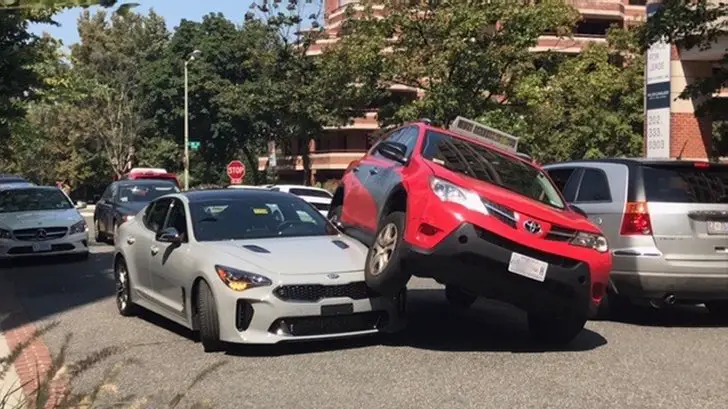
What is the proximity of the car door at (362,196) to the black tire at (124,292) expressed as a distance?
2537mm

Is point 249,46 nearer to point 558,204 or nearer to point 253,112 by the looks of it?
point 253,112

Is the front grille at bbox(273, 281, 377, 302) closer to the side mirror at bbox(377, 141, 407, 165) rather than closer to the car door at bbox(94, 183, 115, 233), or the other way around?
the side mirror at bbox(377, 141, 407, 165)

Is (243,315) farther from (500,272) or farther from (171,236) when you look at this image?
(500,272)

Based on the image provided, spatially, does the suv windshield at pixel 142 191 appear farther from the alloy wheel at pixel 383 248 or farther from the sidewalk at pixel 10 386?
the alloy wheel at pixel 383 248

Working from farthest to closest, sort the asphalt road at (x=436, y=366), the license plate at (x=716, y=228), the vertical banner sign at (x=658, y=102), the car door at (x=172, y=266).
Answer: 1. the vertical banner sign at (x=658, y=102)
2. the license plate at (x=716, y=228)
3. the car door at (x=172, y=266)
4. the asphalt road at (x=436, y=366)

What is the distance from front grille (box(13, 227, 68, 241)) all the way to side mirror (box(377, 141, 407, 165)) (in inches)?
359

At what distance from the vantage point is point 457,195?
277 inches

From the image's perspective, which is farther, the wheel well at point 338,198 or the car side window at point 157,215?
the wheel well at point 338,198

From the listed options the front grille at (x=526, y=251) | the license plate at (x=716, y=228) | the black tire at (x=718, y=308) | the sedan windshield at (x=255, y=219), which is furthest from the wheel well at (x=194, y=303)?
the black tire at (x=718, y=308)

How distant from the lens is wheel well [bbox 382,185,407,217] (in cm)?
762

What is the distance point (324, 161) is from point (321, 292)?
5376cm

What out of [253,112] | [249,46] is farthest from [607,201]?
[249,46]

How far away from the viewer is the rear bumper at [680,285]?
8.46 meters

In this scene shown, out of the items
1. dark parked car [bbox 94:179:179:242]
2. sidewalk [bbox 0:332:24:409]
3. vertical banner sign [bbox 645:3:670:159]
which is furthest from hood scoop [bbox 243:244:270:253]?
vertical banner sign [bbox 645:3:670:159]
